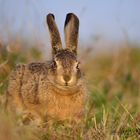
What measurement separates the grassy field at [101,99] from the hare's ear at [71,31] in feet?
1.62

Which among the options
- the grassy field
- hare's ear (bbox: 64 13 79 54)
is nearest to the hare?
hare's ear (bbox: 64 13 79 54)

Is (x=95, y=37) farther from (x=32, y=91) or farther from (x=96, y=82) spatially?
(x=32, y=91)

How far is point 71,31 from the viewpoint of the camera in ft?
21.4

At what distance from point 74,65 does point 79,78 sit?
0.18 m

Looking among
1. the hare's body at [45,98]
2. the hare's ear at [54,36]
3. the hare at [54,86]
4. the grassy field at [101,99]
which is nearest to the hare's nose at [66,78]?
the hare at [54,86]

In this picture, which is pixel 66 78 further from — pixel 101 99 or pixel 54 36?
pixel 101 99

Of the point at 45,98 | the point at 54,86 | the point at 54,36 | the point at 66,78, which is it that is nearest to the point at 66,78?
the point at 66,78

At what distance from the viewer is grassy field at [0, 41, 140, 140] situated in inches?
194

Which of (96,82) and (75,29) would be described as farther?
(96,82)

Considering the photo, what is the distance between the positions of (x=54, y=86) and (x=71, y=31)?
742 mm

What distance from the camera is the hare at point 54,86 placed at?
19.5 feet

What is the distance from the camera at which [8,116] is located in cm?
461

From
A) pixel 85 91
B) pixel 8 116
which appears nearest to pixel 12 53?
pixel 85 91

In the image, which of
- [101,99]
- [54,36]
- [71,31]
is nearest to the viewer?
[54,36]
